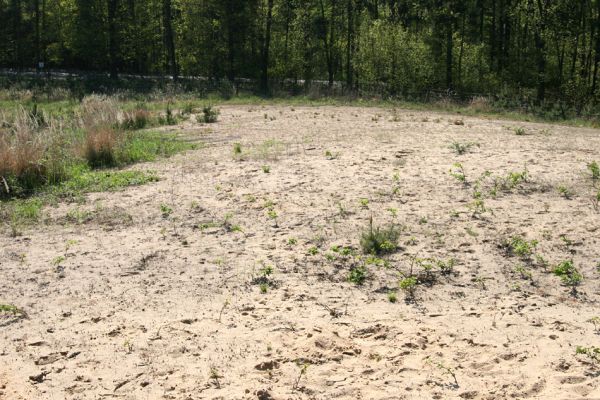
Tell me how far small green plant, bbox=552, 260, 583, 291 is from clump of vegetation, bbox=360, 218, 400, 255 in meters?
1.61

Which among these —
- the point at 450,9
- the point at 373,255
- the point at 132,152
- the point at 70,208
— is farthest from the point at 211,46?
the point at 373,255

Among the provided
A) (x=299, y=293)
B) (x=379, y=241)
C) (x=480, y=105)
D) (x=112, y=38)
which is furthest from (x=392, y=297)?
(x=112, y=38)

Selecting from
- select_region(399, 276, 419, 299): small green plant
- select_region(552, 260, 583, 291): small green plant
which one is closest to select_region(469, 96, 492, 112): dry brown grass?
select_region(552, 260, 583, 291): small green plant

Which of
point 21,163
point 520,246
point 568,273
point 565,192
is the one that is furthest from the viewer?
point 21,163

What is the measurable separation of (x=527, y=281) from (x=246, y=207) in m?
3.79

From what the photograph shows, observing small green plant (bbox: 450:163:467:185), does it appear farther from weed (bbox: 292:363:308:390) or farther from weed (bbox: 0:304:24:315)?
weed (bbox: 0:304:24:315)

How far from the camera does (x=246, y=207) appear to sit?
26.3 feet

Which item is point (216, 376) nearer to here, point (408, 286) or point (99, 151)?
point (408, 286)

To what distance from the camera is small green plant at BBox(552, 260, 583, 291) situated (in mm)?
5565

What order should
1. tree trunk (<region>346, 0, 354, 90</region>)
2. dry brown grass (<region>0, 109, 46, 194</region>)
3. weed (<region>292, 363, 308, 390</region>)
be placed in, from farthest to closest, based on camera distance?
tree trunk (<region>346, 0, 354, 90</region>), dry brown grass (<region>0, 109, 46, 194</region>), weed (<region>292, 363, 308, 390</region>)

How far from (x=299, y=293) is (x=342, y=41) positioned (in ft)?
111

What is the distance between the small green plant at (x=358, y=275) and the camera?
570 centimetres

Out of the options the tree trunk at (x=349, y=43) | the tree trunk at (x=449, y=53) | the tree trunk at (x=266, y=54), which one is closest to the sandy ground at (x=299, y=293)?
the tree trunk at (x=449, y=53)

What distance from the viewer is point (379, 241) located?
20.9ft
